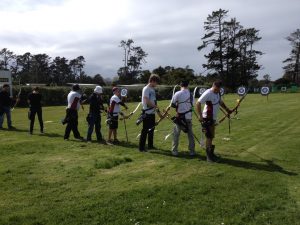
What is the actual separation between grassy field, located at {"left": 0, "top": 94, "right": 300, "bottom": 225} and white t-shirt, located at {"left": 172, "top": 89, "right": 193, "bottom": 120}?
1335 millimetres

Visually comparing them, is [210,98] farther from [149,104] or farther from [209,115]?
[149,104]

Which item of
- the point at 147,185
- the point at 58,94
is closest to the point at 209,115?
the point at 147,185

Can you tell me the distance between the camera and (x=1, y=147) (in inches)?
551

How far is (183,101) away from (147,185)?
3.61 metres

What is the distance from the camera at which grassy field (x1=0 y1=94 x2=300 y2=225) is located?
23.1 ft

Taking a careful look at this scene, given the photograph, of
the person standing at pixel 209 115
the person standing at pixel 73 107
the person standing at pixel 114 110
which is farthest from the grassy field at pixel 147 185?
the person standing at pixel 73 107

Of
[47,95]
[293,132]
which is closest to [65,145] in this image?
[293,132]

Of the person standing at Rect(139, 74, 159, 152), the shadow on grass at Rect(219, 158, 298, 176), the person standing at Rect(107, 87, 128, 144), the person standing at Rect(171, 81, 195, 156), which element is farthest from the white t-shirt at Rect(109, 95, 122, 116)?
the shadow on grass at Rect(219, 158, 298, 176)

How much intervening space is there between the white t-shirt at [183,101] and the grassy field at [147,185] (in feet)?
4.38

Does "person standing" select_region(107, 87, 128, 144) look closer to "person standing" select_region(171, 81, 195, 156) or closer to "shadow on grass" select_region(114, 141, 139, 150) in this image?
"shadow on grass" select_region(114, 141, 139, 150)

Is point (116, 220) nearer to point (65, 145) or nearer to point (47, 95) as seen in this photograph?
point (65, 145)

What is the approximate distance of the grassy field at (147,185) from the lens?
23.1 feet

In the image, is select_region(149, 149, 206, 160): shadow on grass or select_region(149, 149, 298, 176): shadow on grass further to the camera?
select_region(149, 149, 206, 160): shadow on grass

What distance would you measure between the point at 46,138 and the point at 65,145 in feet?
7.98
